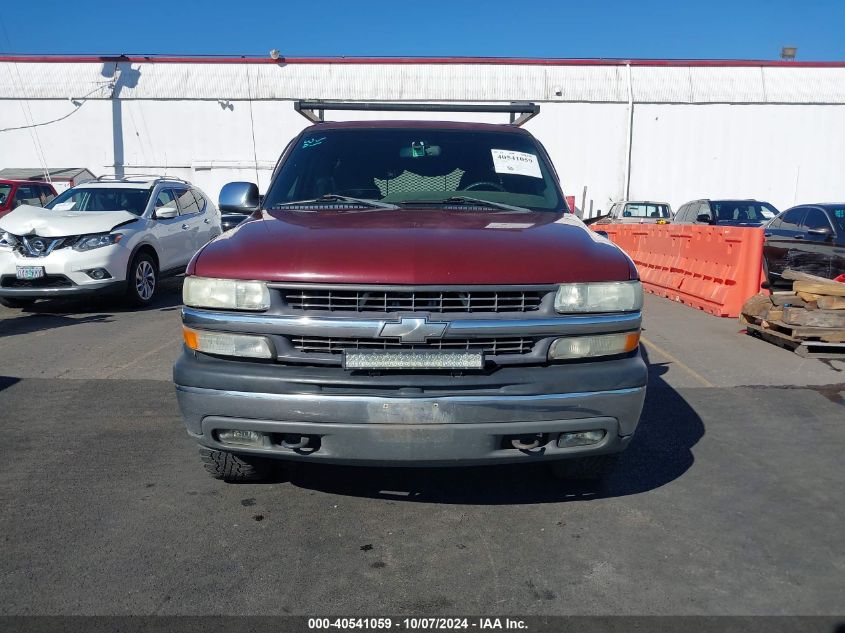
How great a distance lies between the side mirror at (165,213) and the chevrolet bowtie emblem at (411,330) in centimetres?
825

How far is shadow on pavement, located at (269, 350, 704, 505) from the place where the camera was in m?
3.77

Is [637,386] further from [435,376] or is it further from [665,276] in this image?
[665,276]

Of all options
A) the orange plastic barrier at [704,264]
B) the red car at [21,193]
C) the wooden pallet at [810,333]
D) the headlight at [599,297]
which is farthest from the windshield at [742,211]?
the red car at [21,193]

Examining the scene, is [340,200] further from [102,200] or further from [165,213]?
[102,200]

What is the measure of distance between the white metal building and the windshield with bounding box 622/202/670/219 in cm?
602

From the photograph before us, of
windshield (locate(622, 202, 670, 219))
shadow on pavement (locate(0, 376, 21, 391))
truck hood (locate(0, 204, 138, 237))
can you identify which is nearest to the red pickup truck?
shadow on pavement (locate(0, 376, 21, 391))

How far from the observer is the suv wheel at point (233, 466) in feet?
12.1

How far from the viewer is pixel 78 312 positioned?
984cm

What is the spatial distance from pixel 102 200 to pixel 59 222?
143 centimetres

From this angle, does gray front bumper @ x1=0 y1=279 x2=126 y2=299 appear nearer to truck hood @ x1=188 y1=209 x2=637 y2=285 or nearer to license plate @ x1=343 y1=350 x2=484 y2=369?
truck hood @ x1=188 y1=209 x2=637 y2=285

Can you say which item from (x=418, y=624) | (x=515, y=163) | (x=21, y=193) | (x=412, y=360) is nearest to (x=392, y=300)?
(x=412, y=360)

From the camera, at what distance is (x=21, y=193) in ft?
46.6

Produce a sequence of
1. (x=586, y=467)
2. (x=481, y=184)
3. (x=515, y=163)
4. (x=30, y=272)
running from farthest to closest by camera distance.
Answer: (x=30, y=272) < (x=515, y=163) < (x=481, y=184) < (x=586, y=467)

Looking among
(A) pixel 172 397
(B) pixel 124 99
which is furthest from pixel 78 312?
(B) pixel 124 99
